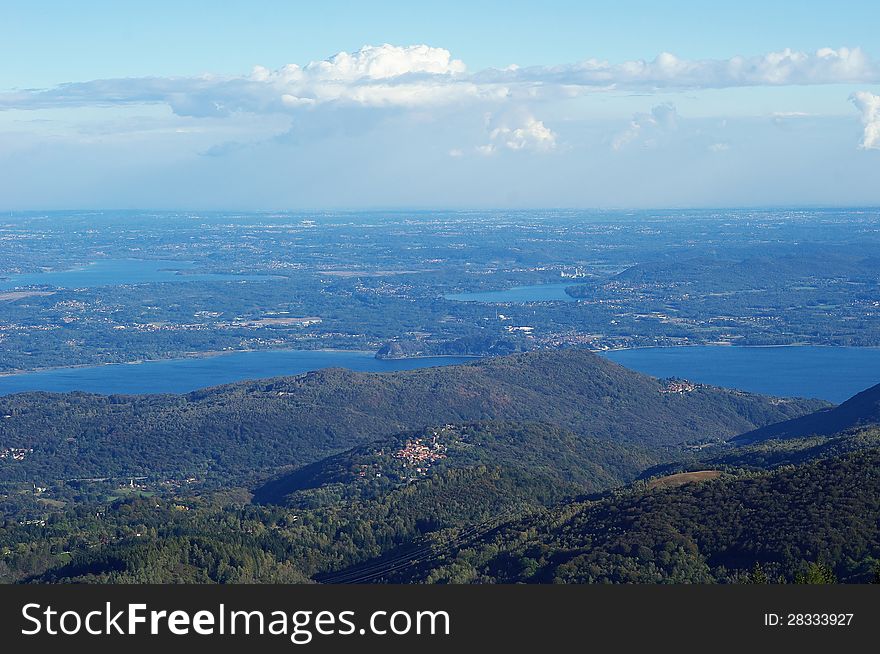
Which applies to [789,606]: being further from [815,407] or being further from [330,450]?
[815,407]

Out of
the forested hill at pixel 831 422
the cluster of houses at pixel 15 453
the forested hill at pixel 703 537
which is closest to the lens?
the forested hill at pixel 703 537

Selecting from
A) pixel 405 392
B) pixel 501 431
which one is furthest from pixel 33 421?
pixel 501 431

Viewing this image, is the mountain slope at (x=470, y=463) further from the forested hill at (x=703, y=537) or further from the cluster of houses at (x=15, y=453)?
the cluster of houses at (x=15, y=453)

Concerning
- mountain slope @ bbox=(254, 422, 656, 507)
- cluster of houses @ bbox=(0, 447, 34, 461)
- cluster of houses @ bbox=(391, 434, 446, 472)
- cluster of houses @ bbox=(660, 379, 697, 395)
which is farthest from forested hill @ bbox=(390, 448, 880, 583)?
cluster of houses @ bbox=(660, 379, 697, 395)

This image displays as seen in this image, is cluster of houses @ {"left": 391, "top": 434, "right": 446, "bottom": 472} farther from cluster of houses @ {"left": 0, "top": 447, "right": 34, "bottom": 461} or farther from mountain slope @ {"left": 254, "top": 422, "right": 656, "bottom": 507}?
cluster of houses @ {"left": 0, "top": 447, "right": 34, "bottom": 461}

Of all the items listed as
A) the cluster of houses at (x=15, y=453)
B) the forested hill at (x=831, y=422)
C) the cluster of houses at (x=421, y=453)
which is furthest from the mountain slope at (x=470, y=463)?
the cluster of houses at (x=15, y=453)
